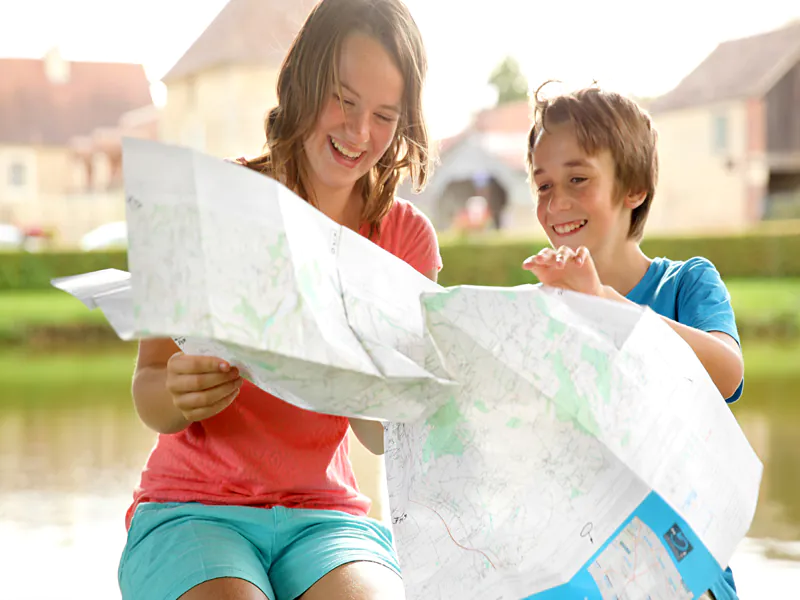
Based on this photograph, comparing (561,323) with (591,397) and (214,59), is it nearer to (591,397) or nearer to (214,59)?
(591,397)

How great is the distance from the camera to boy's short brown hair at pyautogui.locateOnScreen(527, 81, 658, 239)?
4.22 ft

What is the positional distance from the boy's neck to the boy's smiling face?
0.01 meters

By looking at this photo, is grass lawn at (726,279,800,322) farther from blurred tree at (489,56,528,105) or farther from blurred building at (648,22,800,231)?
blurred tree at (489,56,528,105)

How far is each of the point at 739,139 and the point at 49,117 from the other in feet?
60.7

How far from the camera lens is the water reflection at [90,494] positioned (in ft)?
7.57

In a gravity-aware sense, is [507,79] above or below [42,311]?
above

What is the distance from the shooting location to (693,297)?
3.80 ft

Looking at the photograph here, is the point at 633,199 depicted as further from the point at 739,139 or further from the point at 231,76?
the point at 739,139

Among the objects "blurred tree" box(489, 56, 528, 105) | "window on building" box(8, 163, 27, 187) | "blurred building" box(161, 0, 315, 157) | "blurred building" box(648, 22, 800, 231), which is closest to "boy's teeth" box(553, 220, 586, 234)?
"blurred building" box(161, 0, 315, 157)

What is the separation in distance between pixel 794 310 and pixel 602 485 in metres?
7.82

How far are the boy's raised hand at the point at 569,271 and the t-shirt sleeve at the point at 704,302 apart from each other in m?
0.27

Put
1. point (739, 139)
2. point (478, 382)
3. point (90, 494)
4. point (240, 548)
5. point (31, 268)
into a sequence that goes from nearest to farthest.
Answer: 1. point (478, 382)
2. point (240, 548)
3. point (90, 494)
4. point (31, 268)
5. point (739, 139)

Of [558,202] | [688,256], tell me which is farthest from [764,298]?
[558,202]

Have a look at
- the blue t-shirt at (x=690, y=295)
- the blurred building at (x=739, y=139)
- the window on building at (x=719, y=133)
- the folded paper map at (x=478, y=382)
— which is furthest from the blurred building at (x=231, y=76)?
the folded paper map at (x=478, y=382)
